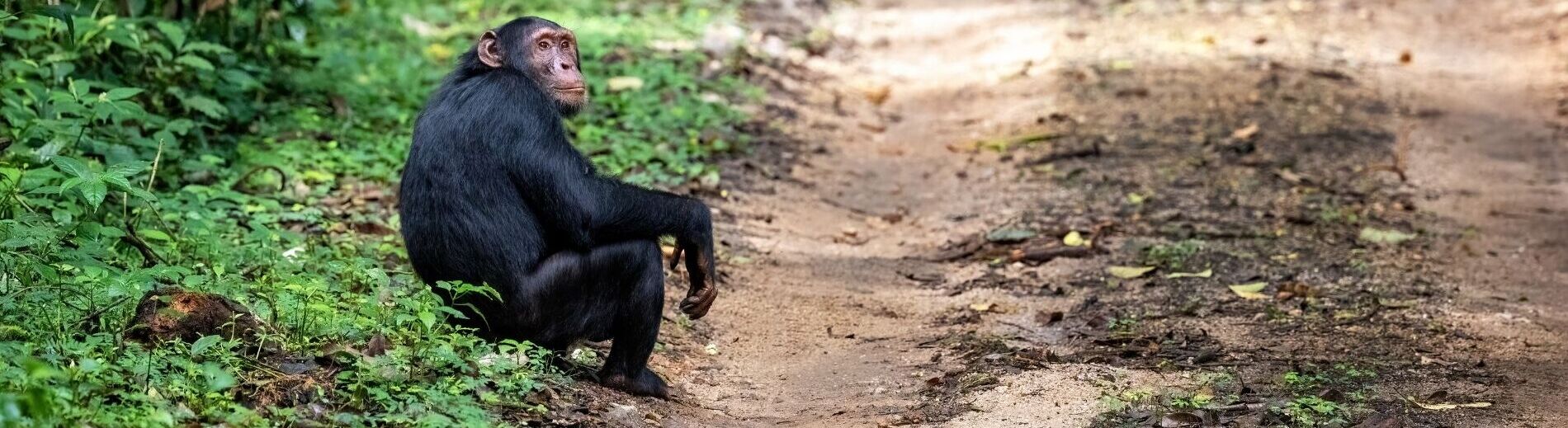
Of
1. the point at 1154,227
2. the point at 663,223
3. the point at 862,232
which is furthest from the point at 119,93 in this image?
the point at 1154,227

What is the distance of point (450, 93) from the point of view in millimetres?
5039

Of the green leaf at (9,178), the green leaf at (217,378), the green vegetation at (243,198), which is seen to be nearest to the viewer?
the green leaf at (217,378)

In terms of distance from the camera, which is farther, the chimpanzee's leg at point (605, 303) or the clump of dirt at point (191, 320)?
the chimpanzee's leg at point (605, 303)

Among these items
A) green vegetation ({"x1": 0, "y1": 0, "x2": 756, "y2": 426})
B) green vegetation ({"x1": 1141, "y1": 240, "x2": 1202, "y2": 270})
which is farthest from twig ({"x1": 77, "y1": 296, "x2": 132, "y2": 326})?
green vegetation ({"x1": 1141, "y1": 240, "x2": 1202, "y2": 270})

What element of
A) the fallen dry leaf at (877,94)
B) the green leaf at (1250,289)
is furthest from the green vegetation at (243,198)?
the green leaf at (1250,289)

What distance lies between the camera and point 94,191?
15.0ft

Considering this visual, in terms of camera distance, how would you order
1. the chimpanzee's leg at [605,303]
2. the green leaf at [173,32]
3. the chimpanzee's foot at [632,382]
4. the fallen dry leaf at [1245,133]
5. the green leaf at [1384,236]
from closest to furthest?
1. the chimpanzee's leg at [605,303]
2. the chimpanzee's foot at [632,382]
3. the green leaf at [173,32]
4. the green leaf at [1384,236]
5. the fallen dry leaf at [1245,133]

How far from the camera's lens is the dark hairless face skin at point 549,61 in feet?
17.0

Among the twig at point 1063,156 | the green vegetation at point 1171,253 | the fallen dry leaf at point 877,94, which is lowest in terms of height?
the fallen dry leaf at point 877,94

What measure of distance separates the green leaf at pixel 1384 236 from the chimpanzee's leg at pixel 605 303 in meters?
4.34

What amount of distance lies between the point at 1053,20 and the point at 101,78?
372 inches

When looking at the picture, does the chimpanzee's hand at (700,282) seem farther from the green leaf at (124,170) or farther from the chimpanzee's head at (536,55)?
the green leaf at (124,170)

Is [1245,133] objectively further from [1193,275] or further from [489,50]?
[489,50]

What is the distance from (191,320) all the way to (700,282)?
66.8 inches
